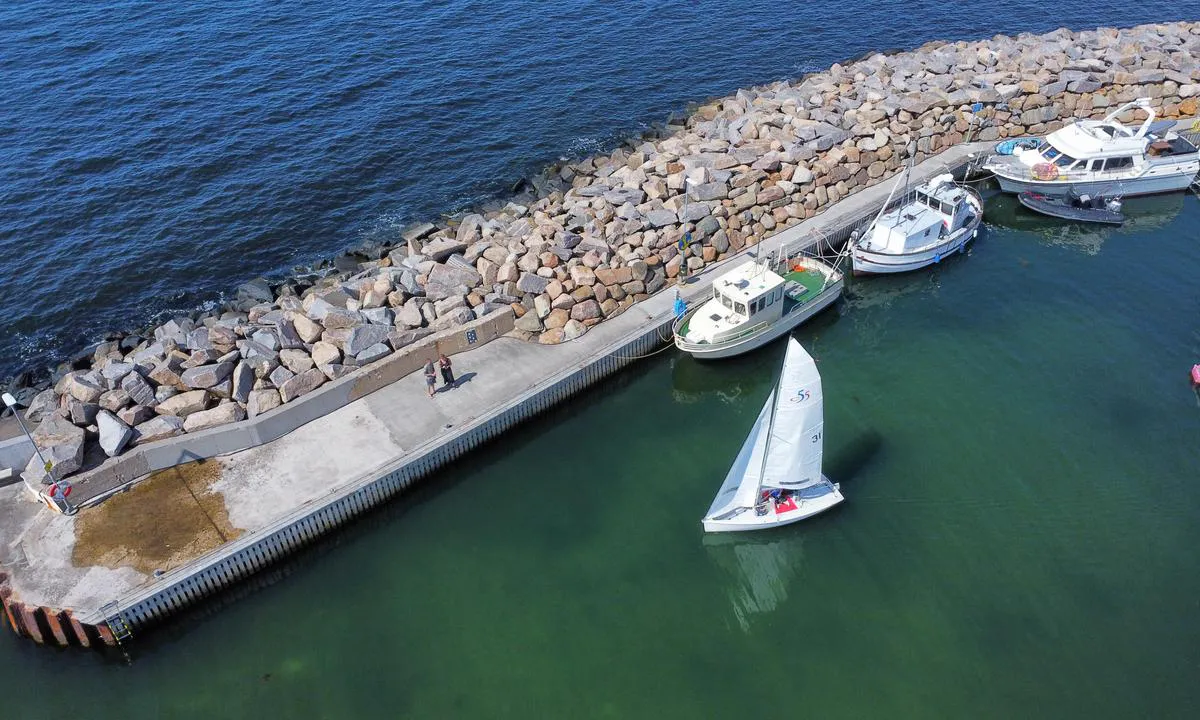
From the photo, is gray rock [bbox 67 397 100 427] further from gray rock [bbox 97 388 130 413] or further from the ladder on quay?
the ladder on quay

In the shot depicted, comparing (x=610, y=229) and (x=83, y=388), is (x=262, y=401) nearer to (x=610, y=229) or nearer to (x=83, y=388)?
(x=83, y=388)

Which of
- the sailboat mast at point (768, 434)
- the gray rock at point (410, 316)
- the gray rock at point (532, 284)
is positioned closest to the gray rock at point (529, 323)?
the gray rock at point (532, 284)

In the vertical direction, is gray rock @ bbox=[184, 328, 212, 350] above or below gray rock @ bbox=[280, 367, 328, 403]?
above

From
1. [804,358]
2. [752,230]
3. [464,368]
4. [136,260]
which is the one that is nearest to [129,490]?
[464,368]

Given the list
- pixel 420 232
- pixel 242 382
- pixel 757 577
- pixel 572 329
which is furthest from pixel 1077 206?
pixel 242 382

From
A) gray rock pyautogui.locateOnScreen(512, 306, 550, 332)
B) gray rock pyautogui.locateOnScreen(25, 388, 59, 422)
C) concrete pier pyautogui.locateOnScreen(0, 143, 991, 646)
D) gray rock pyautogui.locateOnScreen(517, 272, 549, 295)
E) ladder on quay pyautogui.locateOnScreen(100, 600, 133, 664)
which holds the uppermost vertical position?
gray rock pyautogui.locateOnScreen(25, 388, 59, 422)

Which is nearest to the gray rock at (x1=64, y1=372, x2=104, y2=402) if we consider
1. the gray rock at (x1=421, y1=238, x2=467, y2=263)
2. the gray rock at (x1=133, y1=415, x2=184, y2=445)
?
the gray rock at (x1=133, y1=415, x2=184, y2=445)

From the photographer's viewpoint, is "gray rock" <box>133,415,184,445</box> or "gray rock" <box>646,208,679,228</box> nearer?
"gray rock" <box>133,415,184,445</box>
